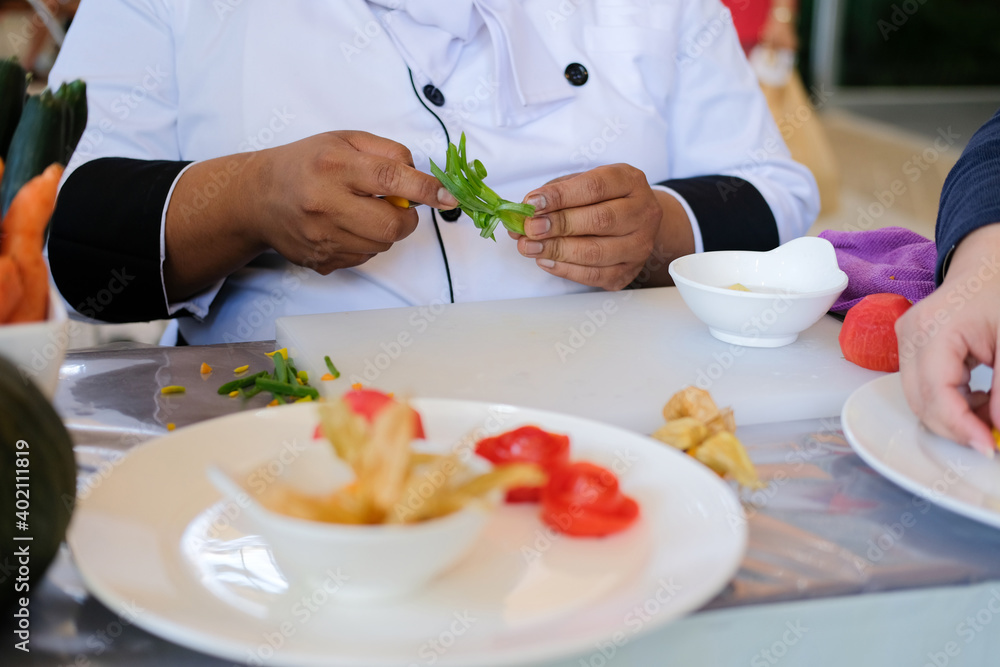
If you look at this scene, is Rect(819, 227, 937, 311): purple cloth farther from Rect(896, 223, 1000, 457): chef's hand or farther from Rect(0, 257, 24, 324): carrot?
Rect(0, 257, 24, 324): carrot

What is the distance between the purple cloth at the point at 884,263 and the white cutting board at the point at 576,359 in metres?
0.07

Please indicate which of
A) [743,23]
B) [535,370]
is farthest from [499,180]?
[743,23]

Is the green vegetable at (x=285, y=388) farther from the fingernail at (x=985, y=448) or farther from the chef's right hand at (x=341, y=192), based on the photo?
the fingernail at (x=985, y=448)

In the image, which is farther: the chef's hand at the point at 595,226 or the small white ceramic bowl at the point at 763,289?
the chef's hand at the point at 595,226

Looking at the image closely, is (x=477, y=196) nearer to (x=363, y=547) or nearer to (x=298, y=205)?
(x=298, y=205)

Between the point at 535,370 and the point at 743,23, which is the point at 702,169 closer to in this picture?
the point at 535,370

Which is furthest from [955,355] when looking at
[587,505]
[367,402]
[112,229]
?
[112,229]

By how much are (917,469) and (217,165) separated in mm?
899

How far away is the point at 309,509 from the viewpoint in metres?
0.48

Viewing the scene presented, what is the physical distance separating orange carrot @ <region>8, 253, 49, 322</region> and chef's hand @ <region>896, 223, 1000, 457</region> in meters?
0.65

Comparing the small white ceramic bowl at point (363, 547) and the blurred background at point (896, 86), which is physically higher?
the small white ceramic bowl at point (363, 547)

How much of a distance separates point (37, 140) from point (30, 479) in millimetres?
212

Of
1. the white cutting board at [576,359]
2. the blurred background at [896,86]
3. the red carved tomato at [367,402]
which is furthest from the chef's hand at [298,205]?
the blurred background at [896,86]

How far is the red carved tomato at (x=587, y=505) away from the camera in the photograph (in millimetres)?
Result: 561
